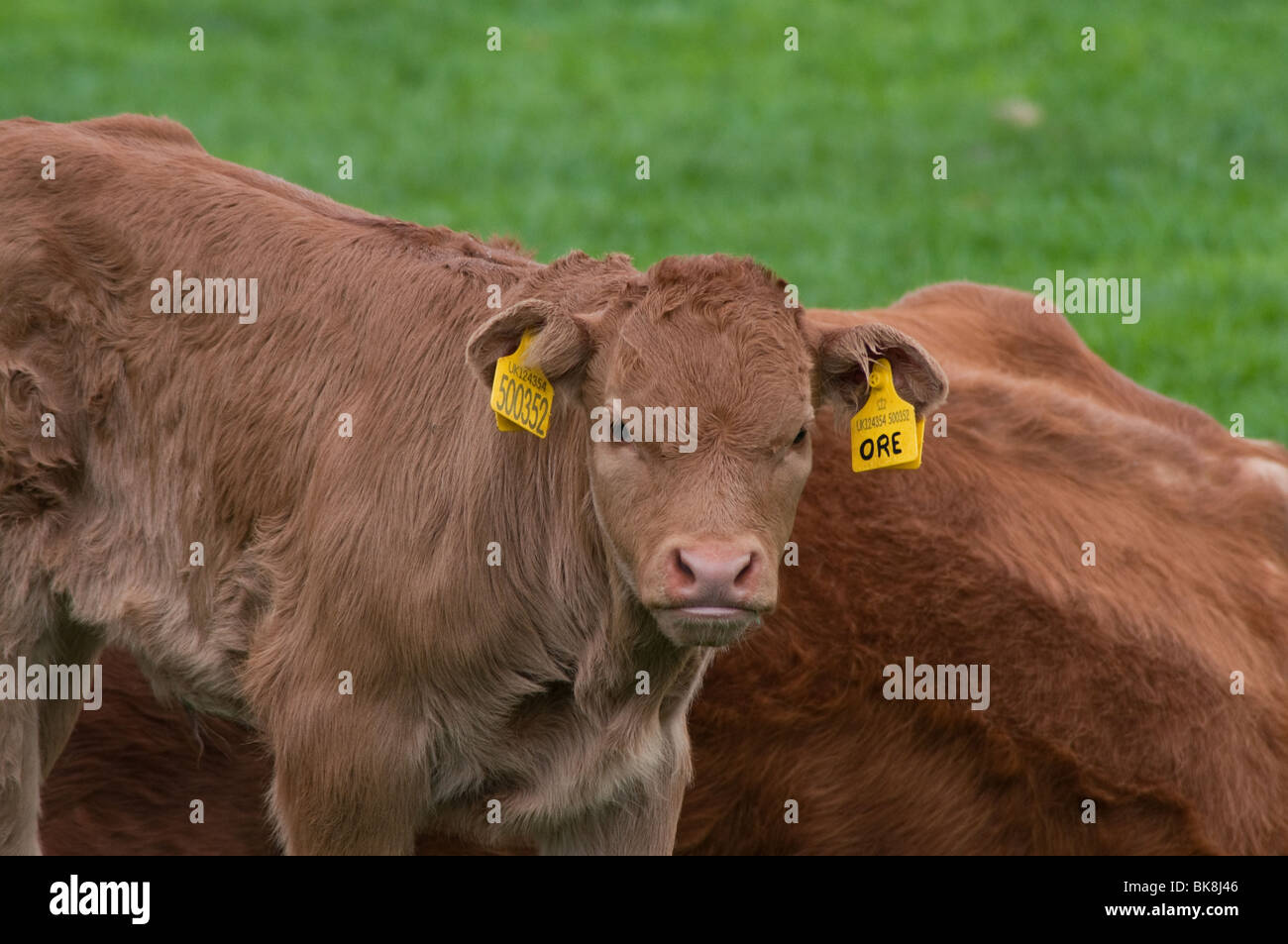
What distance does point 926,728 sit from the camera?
6059mm

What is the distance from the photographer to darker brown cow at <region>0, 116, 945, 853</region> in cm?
452

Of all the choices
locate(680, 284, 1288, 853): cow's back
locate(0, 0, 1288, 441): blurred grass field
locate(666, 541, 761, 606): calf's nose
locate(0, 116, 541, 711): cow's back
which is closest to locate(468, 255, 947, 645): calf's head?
locate(666, 541, 761, 606): calf's nose

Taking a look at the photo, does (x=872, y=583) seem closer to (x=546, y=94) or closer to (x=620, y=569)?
(x=620, y=569)

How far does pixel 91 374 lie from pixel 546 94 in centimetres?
946

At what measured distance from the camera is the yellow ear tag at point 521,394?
464 cm

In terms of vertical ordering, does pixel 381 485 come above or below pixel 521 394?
below

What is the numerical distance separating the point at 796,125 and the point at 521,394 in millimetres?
9705

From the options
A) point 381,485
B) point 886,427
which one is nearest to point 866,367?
point 886,427

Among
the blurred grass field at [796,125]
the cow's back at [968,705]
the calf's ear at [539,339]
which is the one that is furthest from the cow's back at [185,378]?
the blurred grass field at [796,125]

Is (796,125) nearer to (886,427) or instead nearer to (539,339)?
(886,427)

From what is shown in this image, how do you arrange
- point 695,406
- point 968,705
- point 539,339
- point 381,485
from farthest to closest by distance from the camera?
point 968,705
point 381,485
point 539,339
point 695,406

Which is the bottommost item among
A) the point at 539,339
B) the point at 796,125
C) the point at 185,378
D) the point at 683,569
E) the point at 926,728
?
the point at 926,728

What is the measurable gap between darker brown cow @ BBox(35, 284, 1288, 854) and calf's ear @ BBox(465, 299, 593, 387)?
159 centimetres

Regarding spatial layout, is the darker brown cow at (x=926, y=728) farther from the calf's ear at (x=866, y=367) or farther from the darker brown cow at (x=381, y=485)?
the calf's ear at (x=866, y=367)
